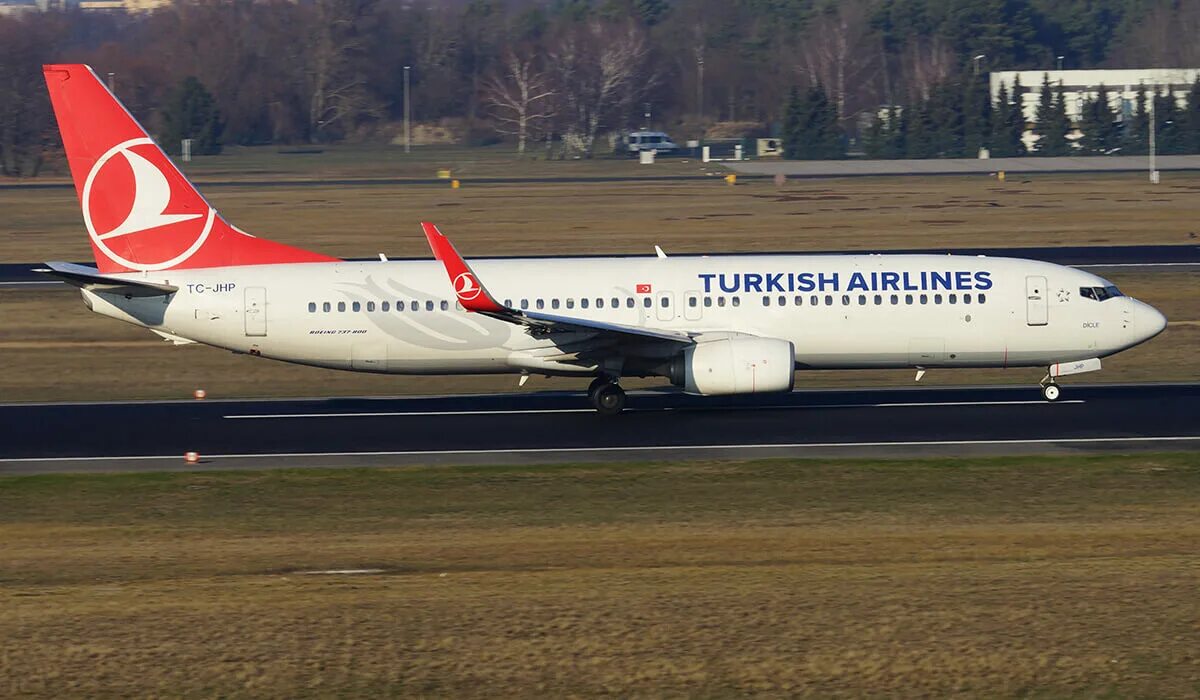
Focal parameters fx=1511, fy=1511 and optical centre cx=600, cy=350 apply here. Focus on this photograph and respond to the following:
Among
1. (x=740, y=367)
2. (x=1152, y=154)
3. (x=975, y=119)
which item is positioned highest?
(x=975, y=119)

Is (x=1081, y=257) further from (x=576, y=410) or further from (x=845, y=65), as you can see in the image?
(x=845, y=65)

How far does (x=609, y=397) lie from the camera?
34.9m

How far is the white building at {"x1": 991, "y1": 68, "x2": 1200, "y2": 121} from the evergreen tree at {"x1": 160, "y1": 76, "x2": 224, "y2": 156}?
77407 mm

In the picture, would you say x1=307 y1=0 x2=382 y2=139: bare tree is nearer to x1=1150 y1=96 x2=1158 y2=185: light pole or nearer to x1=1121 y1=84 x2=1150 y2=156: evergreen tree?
x1=1121 y1=84 x2=1150 y2=156: evergreen tree

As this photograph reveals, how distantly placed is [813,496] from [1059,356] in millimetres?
11983

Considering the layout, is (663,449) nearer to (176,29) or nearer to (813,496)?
(813,496)

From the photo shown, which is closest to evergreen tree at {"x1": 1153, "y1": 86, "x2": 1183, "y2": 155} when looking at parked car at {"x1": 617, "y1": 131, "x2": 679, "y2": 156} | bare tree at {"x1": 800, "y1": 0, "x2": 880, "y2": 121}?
bare tree at {"x1": 800, "y1": 0, "x2": 880, "y2": 121}

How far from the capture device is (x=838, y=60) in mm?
180125

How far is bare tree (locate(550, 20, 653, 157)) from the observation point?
547 ft

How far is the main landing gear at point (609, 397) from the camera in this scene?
3488 centimetres

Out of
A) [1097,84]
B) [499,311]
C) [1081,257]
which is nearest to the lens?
[499,311]

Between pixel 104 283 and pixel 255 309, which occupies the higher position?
pixel 104 283

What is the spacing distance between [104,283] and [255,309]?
3.37 meters

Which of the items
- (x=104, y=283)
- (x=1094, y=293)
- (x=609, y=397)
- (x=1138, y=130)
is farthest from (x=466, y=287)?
(x=1138, y=130)
